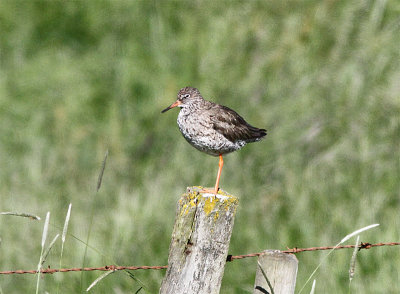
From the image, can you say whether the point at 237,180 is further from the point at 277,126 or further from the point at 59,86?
the point at 59,86

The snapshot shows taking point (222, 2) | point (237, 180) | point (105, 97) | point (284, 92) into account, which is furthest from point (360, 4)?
point (105, 97)

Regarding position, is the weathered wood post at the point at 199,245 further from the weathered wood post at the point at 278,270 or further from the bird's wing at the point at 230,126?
the bird's wing at the point at 230,126

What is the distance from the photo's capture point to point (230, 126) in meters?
5.16

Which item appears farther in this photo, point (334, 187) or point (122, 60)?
point (122, 60)

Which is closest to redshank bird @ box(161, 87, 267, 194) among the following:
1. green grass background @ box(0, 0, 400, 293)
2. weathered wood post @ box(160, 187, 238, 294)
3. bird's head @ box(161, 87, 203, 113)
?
bird's head @ box(161, 87, 203, 113)

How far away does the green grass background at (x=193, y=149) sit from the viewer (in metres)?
6.68

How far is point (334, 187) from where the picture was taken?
24.4 ft

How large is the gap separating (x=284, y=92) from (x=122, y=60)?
3353mm

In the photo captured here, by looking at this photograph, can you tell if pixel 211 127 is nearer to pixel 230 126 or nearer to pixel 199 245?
pixel 230 126

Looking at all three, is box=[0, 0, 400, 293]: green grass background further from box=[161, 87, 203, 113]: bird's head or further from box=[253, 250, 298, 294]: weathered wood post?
box=[253, 250, 298, 294]: weathered wood post

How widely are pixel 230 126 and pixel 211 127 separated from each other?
17 centimetres

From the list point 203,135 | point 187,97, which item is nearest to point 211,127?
point 203,135

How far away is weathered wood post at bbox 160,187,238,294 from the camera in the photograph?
3.41 meters

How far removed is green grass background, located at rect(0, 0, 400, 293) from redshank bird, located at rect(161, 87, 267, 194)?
5.05 feet
